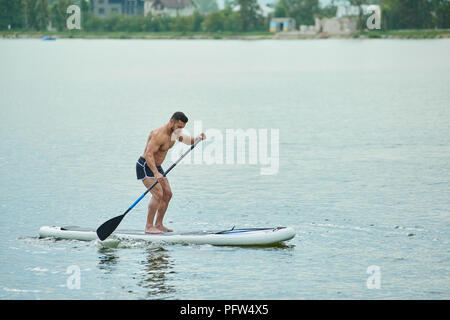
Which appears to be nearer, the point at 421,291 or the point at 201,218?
the point at 421,291

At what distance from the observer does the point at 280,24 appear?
639 ft

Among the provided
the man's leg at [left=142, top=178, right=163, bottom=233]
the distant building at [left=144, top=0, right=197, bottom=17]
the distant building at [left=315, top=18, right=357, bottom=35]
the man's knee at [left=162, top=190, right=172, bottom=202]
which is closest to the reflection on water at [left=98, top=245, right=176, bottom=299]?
the man's leg at [left=142, top=178, right=163, bottom=233]

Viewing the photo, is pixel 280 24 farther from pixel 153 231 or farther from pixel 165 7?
pixel 153 231

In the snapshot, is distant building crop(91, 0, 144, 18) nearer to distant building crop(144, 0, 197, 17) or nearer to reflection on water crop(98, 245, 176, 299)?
distant building crop(144, 0, 197, 17)

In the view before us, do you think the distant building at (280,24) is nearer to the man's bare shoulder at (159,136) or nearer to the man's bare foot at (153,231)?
the man's bare foot at (153,231)

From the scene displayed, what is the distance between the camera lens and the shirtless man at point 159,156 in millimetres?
16453

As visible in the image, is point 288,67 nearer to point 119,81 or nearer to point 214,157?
point 119,81

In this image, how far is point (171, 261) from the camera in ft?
53.9

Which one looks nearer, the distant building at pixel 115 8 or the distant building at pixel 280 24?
the distant building at pixel 115 8

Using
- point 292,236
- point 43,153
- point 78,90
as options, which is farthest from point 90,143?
point 78,90

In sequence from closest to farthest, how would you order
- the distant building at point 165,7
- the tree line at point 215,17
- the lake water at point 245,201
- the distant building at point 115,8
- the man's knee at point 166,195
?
1. the lake water at point 245,201
2. the man's knee at point 166,195
3. the tree line at point 215,17
4. the distant building at point 115,8
5. the distant building at point 165,7

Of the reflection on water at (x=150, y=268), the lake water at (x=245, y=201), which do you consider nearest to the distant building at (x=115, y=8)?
the lake water at (x=245, y=201)

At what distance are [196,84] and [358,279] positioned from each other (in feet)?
200

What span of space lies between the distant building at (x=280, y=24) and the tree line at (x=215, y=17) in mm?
1458
